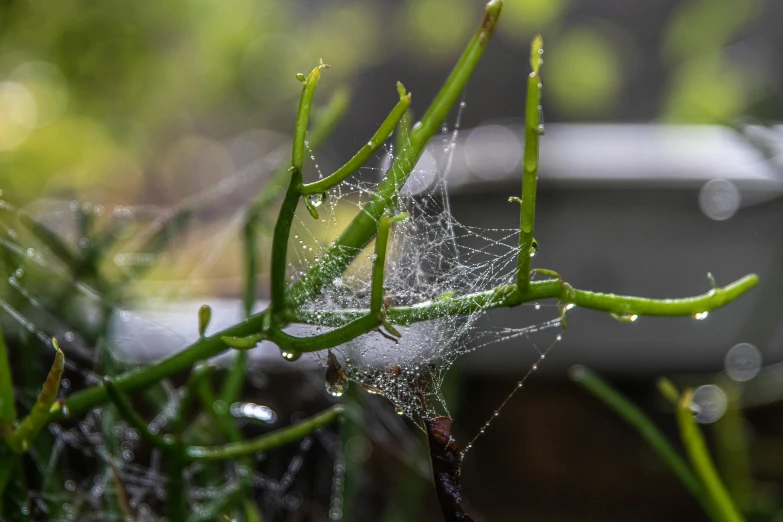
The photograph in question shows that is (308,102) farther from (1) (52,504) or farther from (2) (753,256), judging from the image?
(2) (753,256)

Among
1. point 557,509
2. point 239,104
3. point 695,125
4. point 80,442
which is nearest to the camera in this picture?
point 80,442

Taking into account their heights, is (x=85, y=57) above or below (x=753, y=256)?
above

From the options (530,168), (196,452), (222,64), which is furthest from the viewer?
(222,64)

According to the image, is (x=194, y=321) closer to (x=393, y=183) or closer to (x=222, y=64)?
(x=393, y=183)

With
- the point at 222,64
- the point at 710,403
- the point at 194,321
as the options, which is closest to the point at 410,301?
the point at 194,321

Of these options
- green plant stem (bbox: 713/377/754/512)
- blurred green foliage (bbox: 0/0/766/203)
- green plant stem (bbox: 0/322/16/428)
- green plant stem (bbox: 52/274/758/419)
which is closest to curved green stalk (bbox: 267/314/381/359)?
green plant stem (bbox: 52/274/758/419)

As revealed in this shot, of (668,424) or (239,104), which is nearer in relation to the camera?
(668,424)

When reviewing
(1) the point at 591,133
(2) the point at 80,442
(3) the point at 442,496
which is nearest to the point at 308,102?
(3) the point at 442,496
